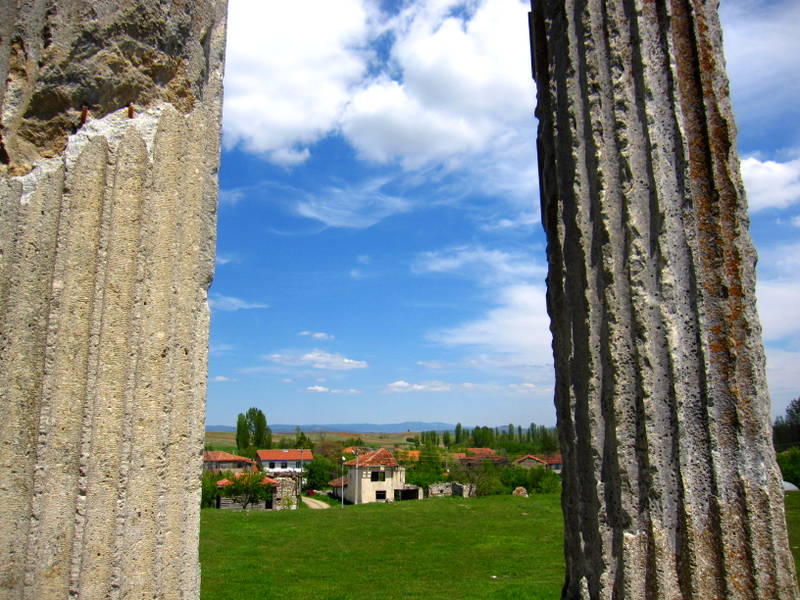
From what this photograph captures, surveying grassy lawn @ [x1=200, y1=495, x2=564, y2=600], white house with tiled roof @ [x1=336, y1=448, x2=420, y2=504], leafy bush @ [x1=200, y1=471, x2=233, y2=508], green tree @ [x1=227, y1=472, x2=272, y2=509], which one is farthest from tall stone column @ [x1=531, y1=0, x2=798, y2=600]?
white house with tiled roof @ [x1=336, y1=448, x2=420, y2=504]

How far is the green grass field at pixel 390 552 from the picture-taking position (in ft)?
33.5

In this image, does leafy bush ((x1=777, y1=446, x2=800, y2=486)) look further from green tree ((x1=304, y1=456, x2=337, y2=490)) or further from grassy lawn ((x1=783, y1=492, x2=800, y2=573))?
green tree ((x1=304, y1=456, x2=337, y2=490))

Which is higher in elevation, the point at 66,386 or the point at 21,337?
the point at 21,337

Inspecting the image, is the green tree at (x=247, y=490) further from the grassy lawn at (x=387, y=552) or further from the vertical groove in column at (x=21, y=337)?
the vertical groove in column at (x=21, y=337)

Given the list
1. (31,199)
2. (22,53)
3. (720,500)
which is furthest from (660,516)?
(22,53)

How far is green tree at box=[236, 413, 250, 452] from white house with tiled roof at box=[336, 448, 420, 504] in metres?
31.9

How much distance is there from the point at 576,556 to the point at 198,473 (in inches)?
58.0

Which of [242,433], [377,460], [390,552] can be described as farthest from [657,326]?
[242,433]

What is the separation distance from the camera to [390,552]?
14.0 m

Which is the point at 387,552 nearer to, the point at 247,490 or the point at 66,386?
the point at 66,386

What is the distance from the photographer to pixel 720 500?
1.93 meters

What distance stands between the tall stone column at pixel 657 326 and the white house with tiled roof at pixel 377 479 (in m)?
40.2

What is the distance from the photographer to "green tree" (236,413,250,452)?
2832 inches

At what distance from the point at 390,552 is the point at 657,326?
1318cm
